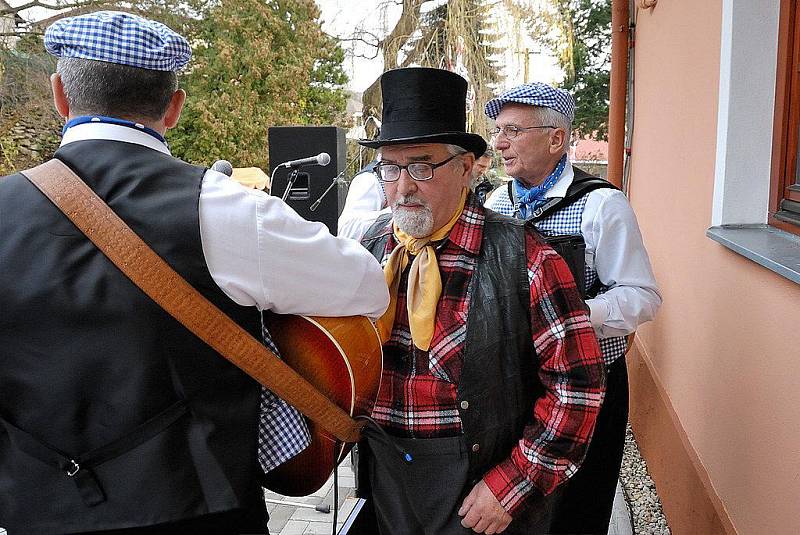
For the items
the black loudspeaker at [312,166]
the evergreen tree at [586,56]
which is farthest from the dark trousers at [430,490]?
the evergreen tree at [586,56]

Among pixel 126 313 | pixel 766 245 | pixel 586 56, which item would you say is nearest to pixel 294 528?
pixel 766 245

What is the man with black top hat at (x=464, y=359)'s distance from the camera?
1.79 m

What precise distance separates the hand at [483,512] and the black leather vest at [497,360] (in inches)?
1.9

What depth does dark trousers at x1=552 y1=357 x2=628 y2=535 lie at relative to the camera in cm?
272

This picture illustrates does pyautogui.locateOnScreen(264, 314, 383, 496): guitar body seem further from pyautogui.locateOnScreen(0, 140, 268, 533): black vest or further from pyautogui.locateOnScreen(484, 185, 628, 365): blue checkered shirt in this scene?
pyautogui.locateOnScreen(484, 185, 628, 365): blue checkered shirt

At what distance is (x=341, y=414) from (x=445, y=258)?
0.52 meters

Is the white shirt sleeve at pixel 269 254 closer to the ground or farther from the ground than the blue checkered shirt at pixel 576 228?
farther from the ground

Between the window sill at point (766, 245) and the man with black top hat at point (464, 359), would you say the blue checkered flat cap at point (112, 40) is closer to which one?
the man with black top hat at point (464, 359)

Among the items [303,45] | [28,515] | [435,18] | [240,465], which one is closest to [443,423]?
[240,465]

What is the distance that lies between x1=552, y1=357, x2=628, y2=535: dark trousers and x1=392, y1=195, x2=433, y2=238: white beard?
3.92 feet

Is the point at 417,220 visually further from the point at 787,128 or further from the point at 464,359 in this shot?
the point at 787,128

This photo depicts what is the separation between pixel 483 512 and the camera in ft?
5.83

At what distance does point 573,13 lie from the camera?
11.4 meters

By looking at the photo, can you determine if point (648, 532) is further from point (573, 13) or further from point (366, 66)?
point (366, 66)
